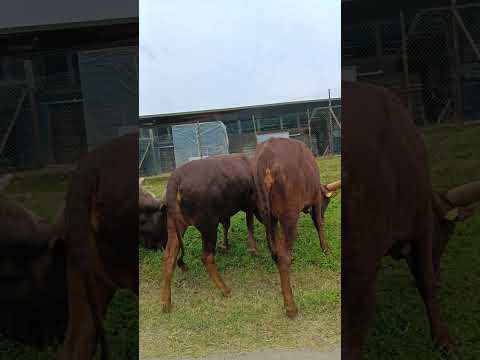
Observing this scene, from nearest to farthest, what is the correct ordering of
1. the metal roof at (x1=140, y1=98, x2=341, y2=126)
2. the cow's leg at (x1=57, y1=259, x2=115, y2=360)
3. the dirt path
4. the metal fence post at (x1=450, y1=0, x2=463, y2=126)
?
the metal roof at (x1=140, y1=98, x2=341, y2=126) < the dirt path < the metal fence post at (x1=450, y1=0, x2=463, y2=126) < the cow's leg at (x1=57, y1=259, x2=115, y2=360)

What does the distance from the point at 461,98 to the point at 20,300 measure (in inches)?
82.6

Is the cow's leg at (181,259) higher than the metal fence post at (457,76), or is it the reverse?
the metal fence post at (457,76)

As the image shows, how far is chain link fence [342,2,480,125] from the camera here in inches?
86.2

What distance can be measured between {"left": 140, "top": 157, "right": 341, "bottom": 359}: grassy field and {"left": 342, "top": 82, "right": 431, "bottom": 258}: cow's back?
0.09 metres

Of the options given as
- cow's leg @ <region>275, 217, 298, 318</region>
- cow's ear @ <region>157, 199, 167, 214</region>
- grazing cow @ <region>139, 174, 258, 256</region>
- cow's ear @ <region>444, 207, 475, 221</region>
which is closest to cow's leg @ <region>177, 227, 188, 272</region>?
grazing cow @ <region>139, 174, 258, 256</region>

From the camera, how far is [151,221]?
2.15m

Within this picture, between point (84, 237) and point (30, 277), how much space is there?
1.29ft

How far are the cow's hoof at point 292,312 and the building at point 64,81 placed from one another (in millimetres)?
933

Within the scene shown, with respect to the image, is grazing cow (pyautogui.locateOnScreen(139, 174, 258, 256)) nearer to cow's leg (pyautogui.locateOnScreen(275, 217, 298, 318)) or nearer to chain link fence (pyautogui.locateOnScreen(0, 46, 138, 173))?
cow's leg (pyautogui.locateOnScreen(275, 217, 298, 318))

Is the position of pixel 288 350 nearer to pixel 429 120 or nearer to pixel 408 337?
pixel 408 337

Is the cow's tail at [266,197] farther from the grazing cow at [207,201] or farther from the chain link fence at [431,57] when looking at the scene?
the chain link fence at [431,57]

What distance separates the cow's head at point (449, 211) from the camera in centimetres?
231

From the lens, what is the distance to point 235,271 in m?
2.12

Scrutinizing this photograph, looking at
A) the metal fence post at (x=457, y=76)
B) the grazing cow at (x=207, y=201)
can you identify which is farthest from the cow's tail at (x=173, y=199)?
the metal fence post at (x=457, y=76)
